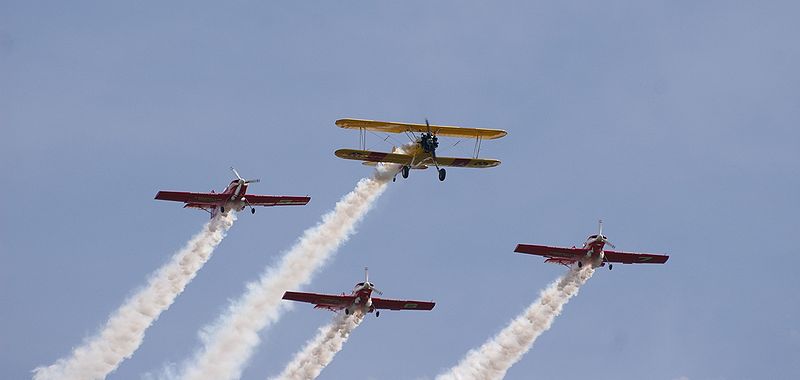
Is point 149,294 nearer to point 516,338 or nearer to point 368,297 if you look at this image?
point 368,297

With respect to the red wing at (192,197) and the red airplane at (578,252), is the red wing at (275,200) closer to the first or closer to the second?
the red wing at (192,197)

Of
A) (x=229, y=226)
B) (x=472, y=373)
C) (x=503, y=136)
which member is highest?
(x=503, y=136)

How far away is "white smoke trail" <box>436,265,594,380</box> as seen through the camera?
322 ft

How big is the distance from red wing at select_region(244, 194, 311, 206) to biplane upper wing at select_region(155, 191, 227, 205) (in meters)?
→ 1.71

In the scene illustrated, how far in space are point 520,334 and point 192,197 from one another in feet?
58.8

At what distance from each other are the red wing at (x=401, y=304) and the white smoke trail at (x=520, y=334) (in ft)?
14.7

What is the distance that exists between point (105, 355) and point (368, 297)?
43.7 feet

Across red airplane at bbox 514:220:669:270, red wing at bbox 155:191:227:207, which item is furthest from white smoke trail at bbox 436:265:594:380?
red wing at bbox 155:191:227:207

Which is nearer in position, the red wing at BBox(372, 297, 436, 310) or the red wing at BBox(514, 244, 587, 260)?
the red wing at BBox(514, 244, 587, 260)

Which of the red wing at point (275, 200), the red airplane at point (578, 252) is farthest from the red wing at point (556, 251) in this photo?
the red wing at point (275, 200)

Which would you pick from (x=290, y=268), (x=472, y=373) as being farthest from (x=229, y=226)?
(x=472, y=373)

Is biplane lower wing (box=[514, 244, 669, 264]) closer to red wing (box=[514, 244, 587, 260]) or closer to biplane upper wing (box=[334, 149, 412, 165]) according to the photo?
red wing (box=[514, 244, 587, 260])

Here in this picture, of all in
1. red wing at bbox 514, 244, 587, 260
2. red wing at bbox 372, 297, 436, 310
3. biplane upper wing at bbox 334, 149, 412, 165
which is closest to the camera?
biplane upper wing at bbox 334, 149, 412, 165

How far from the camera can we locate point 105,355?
97.4m
